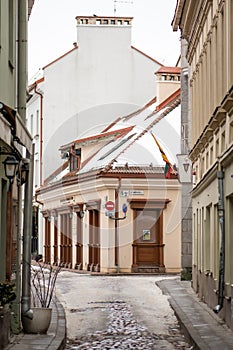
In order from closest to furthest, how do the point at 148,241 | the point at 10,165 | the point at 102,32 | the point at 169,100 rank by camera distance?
the point at 10,165 → the point at 148,241 → the point at 169,100 → the point at 102,32

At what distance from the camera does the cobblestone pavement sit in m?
14.5

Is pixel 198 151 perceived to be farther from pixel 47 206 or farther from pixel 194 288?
pixel 47 206

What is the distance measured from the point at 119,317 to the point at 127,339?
3.21 meters

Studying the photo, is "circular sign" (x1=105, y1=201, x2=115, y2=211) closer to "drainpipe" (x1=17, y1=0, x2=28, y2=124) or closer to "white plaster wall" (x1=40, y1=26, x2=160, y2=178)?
"white plaster wall" (x1=40, y1=26, x2=160, y2=178)

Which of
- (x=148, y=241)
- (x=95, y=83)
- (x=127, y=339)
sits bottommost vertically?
(x=127, y=339)

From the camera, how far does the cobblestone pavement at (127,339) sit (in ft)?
47.4

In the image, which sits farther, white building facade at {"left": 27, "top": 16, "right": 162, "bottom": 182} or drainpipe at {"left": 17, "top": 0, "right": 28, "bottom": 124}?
white building facade at {"left": 27, "top": 16, "right": 162, "bottom": 182}

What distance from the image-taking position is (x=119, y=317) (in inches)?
725

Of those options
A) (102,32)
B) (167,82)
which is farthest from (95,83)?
(167,82)

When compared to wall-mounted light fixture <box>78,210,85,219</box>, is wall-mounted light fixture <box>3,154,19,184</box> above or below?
below

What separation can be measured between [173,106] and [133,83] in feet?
43.8

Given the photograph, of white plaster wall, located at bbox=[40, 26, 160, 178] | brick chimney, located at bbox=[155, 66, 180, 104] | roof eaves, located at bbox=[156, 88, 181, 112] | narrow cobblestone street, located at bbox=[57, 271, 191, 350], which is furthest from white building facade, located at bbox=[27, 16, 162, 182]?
narrow cobblestone street, located at bbox=[57, 271, 191, 350]

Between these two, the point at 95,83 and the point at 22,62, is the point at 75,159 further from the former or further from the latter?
the point at 22,62

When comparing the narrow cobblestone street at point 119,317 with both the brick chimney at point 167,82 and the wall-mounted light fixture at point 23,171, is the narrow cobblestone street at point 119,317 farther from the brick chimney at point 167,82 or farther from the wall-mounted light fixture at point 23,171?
the brick chimney at point 167,82
